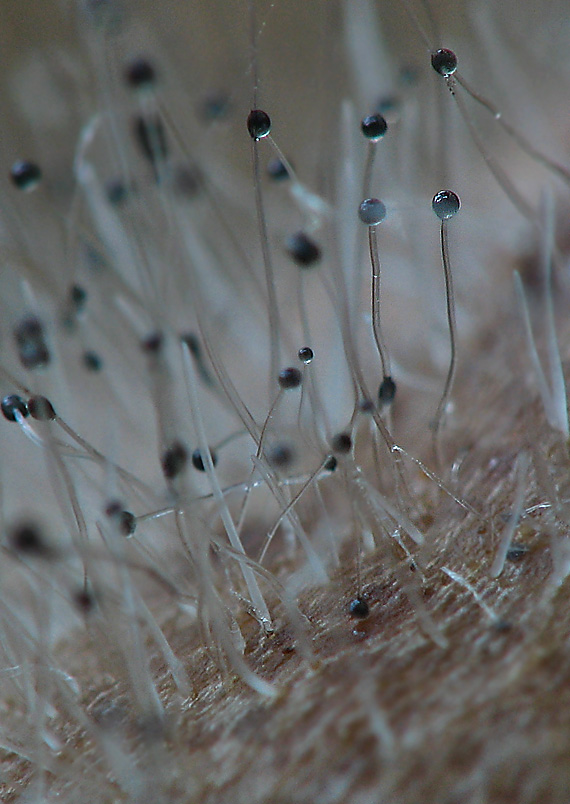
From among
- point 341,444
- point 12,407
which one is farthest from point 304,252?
point 12,407

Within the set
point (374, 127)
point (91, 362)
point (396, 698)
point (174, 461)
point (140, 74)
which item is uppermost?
point (140, 74)

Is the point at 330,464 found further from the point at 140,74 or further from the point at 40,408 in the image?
the point at 140,74

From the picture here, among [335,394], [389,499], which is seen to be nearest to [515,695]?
[389,499]

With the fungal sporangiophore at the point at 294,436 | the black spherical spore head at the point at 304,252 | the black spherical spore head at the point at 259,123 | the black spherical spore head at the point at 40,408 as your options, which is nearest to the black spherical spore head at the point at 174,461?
the fungal sporangiophore at the point at 294,436

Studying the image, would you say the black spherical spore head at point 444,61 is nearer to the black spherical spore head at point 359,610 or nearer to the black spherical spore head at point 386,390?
the black spherical spore head at point 386,390

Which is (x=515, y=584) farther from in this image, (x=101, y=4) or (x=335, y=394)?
(x=101, y=4)

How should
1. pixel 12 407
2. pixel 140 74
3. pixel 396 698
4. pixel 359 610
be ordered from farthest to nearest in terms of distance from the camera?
1. pixel 140 74
2. pixel 12 407
3. pixel 359 610
4. pixel 396 698
